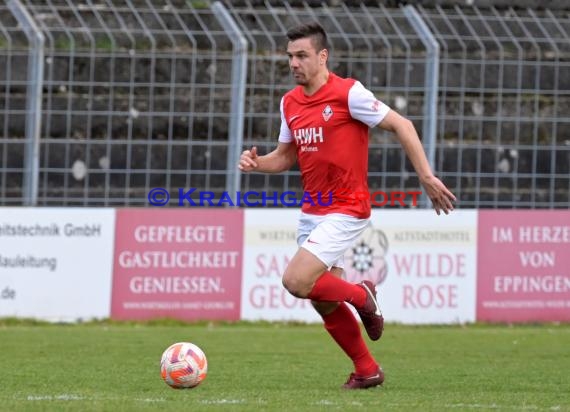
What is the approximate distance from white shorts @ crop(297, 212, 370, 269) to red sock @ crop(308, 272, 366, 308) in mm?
98

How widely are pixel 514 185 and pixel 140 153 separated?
183 inches

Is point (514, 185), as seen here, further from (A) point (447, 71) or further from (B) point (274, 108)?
(B) point (274, 108)

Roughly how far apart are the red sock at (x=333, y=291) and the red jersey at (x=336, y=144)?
1.47 ft

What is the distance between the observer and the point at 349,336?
8.62 metres

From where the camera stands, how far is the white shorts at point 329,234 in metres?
8.34

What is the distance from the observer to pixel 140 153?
15617mm

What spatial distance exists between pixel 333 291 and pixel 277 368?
2083mm

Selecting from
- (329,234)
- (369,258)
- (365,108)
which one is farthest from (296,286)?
(369,258)

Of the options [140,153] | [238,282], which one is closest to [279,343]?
[238,282]

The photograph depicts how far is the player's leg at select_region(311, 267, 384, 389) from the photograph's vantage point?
8.59 metres

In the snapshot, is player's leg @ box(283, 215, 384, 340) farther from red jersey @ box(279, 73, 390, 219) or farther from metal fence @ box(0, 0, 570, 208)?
metal fence @ box(0, 0, 570, 208)

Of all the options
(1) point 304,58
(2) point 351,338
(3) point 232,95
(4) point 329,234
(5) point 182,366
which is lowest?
(5) point 182,366

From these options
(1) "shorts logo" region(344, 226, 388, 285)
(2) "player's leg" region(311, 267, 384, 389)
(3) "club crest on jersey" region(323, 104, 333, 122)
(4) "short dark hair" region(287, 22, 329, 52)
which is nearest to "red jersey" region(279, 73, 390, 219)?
(3) "club crest on jersey" region(323, 104, 333, 122)

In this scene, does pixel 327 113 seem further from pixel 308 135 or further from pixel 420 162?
pixel 420 162
